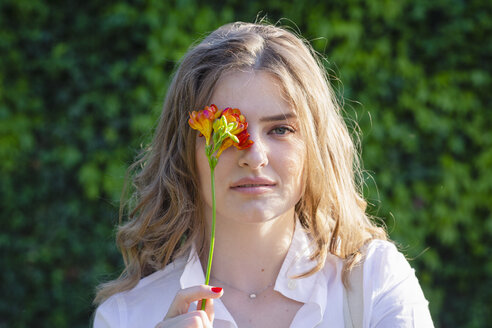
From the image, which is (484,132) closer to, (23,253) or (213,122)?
(213,122)

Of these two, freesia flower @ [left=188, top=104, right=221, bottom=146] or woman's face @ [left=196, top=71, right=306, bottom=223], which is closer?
freesia flower @ [left=188, top=104, right=221, bottom=146]

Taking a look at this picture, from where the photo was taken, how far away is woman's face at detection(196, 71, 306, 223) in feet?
6.15

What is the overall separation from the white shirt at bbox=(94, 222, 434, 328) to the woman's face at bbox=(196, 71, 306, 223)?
0.27 m

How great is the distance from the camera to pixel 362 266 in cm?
198

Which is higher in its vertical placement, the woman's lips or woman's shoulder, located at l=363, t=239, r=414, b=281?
the woman's lips

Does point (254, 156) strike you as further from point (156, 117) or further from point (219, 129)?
point (156, 117)

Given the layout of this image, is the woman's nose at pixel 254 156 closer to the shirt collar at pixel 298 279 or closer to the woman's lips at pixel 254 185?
the woman's lips at pixel 254 185

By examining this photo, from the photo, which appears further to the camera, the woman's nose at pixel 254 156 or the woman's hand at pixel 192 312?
the woman's nose at pixel 254 156

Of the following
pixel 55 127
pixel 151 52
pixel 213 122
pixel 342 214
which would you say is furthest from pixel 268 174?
pixel 55 127

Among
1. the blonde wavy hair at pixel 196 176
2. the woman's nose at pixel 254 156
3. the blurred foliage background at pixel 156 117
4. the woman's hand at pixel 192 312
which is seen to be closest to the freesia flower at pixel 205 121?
the woman's nose at pixel 254 156

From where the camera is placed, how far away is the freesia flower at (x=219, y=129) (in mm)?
1602

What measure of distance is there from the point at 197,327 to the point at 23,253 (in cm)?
269

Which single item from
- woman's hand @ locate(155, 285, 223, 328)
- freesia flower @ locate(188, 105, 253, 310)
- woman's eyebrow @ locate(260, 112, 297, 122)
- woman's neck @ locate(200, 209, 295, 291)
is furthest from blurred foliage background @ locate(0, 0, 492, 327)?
woman's hand @ locate(155, 285, 223, 328)

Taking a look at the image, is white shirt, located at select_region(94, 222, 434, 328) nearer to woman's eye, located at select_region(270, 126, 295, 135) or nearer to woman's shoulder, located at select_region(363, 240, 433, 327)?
woman's shoulder, located at select_region(363, 240, 433, 327)
